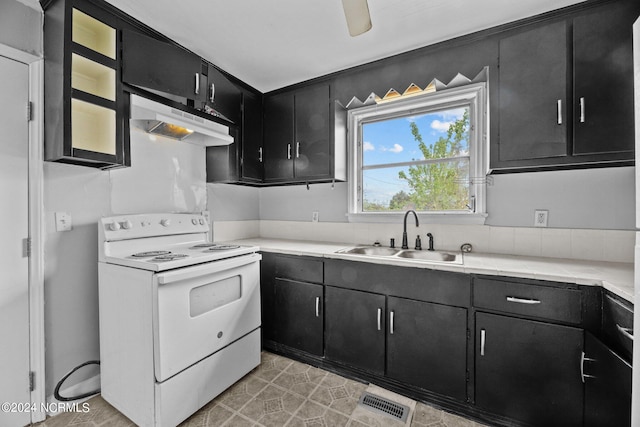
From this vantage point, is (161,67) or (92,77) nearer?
(92,77)

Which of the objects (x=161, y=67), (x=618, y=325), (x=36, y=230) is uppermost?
(x=161, y=67)

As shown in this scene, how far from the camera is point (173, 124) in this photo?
1.79 meters

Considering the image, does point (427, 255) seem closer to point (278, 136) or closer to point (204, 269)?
point (204, 269)

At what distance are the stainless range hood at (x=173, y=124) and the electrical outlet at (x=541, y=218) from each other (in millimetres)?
2314

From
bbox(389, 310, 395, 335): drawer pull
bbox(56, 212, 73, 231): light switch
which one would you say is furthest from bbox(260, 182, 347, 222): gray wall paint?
bbox(56, 212, 73, 231): light switch

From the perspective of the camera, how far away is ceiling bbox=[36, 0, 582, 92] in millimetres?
1633

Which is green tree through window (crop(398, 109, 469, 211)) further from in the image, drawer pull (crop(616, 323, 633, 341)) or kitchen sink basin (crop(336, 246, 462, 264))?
drawer pull (crop(616, 323, 633, 341))

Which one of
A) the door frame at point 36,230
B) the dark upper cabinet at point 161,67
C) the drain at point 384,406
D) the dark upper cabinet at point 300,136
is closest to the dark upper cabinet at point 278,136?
the dark upper cabinet at point 300,136

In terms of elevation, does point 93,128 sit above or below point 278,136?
below

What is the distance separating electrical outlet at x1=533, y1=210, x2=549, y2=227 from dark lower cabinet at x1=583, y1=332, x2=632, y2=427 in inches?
32.2

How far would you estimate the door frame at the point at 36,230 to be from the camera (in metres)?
1.56

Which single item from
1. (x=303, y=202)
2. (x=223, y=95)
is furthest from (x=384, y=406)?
(x=223, y=95)

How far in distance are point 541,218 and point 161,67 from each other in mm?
2789

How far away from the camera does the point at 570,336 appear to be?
4.45 feet
